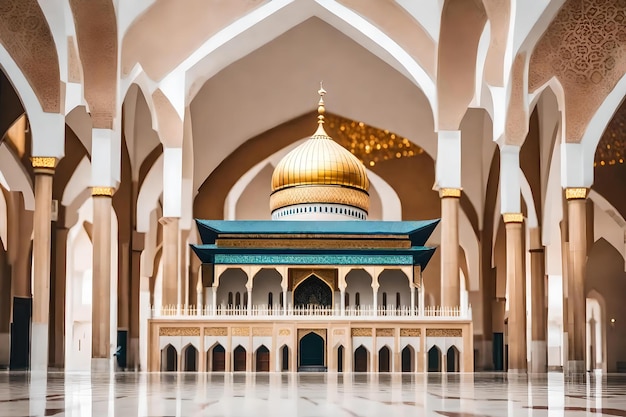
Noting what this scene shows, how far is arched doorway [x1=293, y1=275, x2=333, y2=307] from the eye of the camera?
1789cm

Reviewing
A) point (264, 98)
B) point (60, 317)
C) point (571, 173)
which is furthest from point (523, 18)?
point (60, 317)

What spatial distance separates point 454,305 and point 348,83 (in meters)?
7.54

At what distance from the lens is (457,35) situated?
1573cm

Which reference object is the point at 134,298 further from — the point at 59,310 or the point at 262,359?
the point at 262,359

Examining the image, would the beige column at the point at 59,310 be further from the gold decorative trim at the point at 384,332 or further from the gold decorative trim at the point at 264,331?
the gold decorative trim at the point at 384,332

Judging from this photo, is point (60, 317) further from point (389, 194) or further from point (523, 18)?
point (523, 18)

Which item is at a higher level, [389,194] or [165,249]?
[389,194]

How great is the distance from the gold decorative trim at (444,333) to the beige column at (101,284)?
528 centimetres

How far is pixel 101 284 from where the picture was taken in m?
14.1

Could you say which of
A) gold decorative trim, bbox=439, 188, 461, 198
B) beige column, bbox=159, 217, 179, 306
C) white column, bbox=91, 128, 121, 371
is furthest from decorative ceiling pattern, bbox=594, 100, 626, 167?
white column, bbox=91, 128, 121, 371

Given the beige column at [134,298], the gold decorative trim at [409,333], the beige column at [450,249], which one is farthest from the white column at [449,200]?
the beige column at [134,298]

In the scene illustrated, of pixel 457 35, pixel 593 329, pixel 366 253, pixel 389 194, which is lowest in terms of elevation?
pixel 593 329

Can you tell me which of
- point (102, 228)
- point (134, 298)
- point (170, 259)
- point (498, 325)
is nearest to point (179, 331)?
point (102, 228)

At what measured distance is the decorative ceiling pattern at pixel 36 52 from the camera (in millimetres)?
13273
